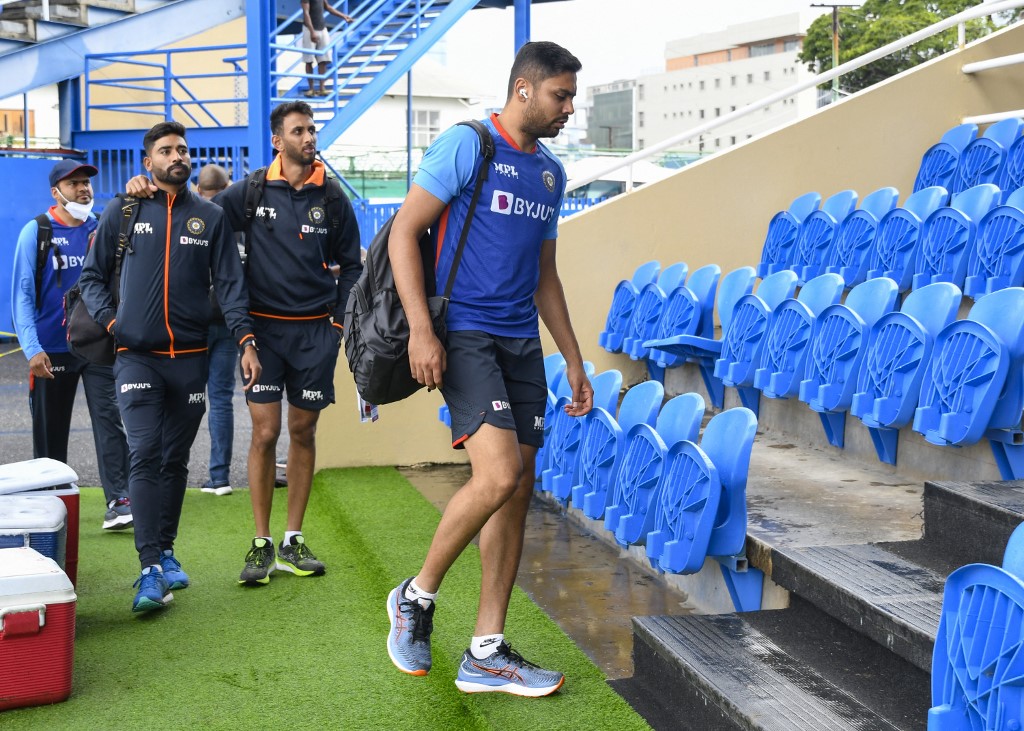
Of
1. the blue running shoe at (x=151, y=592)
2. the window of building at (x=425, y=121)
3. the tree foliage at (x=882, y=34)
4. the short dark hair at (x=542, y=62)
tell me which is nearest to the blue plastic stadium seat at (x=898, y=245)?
the short dark hair at (x=542, y=62)

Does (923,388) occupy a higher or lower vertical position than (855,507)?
higher

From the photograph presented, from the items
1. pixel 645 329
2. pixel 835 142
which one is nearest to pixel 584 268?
pixel 645 329

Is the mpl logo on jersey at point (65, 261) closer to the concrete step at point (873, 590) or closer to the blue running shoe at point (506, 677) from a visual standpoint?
the blue running shoe at point (506, 677)

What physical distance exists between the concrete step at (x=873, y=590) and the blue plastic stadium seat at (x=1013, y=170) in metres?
3.76

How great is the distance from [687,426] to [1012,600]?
2178 mm

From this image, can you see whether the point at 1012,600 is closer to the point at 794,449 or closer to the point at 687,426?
the point at 687,426

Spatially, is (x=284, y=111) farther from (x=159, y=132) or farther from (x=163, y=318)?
(x=163, y=318)

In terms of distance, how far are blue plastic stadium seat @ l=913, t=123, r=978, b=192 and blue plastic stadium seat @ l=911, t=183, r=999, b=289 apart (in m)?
1.47

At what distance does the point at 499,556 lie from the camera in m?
A: 3.44

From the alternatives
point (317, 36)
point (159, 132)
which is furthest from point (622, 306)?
point (317, 36)

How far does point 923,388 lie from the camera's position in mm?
4121

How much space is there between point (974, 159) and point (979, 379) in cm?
375

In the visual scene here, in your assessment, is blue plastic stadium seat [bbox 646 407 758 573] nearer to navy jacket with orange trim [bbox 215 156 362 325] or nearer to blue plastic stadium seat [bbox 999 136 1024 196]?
navy jacket with orange trim [bbox 215 156 362 325]

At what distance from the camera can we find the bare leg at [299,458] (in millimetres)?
4793
